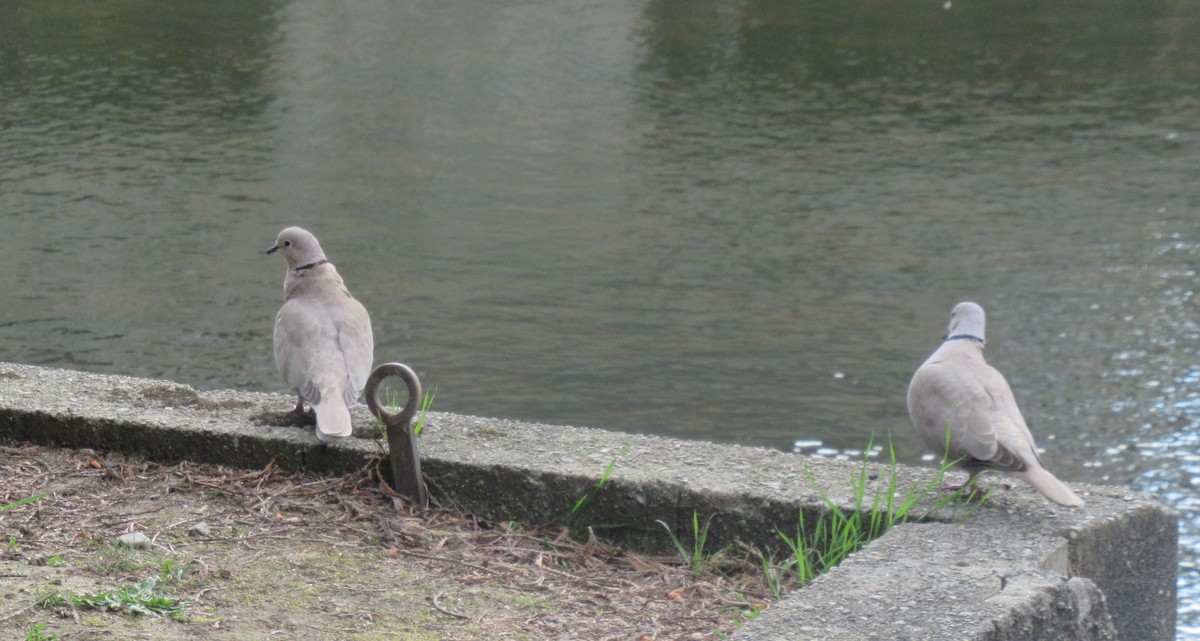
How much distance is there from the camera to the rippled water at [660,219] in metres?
6.63

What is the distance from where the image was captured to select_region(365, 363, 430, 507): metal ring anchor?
3.35 m

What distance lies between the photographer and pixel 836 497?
3.28 m

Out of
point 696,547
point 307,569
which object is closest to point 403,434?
point 307,569

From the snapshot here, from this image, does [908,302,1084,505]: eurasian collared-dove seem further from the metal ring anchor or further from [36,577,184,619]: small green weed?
[36,577,184,619]: small green weed

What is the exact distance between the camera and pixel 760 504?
10.8ft

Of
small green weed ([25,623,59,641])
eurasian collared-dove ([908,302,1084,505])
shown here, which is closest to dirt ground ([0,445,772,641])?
small green weed ([25,623,59,641])

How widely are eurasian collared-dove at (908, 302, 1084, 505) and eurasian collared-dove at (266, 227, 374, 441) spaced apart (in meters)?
1.36

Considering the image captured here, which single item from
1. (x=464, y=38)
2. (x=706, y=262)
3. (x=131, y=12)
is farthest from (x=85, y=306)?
(x=131, y=12)

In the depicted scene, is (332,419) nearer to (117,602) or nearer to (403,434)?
(403,434)

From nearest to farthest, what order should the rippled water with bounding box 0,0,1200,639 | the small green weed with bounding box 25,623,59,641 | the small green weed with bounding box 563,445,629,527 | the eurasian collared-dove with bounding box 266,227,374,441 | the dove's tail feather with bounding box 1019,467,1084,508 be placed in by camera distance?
1. the small green weed with bounding box 25,623,59,641
2. the dove's tail feather with bounding box 1019,467,1084,508
3. the small green weed with bounding box 563,445,629,527
4. the eurasian collared-dove with bounding box 266,227,374,441
5. the rippled water with bounding box 0,0,1200,639

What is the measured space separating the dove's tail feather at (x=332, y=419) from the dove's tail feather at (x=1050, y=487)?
61.8 inches

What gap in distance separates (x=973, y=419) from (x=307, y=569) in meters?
1.49

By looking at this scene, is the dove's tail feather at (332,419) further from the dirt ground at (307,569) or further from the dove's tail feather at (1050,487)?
the dove's tail feather at (1050,487)

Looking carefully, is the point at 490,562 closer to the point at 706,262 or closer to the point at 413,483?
the point at 413,483
